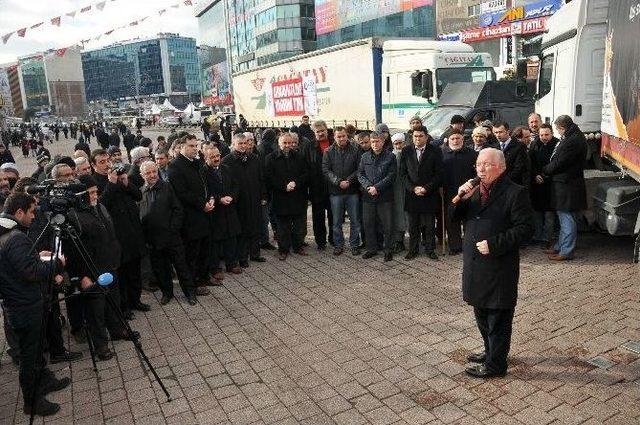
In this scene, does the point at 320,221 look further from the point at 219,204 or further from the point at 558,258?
the point at 558,258

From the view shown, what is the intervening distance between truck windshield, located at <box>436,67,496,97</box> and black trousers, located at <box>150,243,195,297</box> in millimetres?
11224

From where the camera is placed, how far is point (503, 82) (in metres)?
13.2

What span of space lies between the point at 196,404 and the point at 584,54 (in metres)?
7.71

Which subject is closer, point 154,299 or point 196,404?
point 196,404

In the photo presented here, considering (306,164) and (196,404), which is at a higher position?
(306,164)

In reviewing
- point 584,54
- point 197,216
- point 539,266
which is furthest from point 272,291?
point 584,54

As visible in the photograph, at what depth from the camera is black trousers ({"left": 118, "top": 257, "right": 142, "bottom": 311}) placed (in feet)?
20.5

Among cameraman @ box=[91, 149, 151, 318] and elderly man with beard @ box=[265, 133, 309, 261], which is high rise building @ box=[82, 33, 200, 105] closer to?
elderly man with beard @ box=[265, 133, 309, 261]

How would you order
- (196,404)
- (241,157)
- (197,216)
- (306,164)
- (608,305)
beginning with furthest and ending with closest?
(306,164) → (241,157) → (197,216) → (608,305) → (196,404)

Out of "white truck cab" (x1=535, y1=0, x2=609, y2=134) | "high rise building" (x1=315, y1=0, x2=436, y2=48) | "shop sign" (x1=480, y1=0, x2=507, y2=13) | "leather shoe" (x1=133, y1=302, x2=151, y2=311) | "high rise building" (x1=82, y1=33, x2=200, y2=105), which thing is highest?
"high rise building" (x1=82, y1=33, x2=200, y2=105)

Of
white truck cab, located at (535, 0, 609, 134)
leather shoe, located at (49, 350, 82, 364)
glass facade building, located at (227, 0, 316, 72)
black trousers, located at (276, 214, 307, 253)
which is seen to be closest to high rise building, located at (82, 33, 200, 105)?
glass facade building, located at (227, 0, 316, 72)

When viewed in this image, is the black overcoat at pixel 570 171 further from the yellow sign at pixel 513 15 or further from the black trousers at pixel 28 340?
the yellow sign at pixel 513 15

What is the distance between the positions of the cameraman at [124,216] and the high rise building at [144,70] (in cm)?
16332

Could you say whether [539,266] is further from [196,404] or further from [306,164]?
[196,404]
